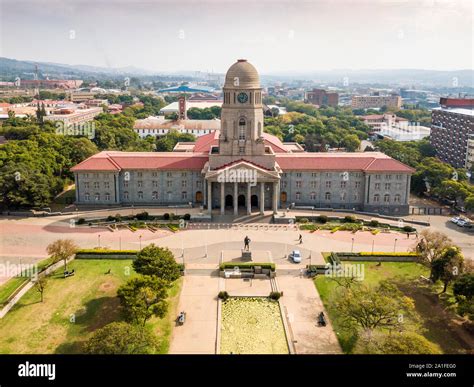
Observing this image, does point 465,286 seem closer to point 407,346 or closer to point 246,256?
point 407,346

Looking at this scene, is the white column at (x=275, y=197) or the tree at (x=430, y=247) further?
the white column at (x=275, y=197)

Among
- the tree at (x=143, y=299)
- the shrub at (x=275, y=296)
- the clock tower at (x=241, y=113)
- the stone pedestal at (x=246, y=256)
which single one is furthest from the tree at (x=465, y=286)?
the clock tower at (x=241, y=113)

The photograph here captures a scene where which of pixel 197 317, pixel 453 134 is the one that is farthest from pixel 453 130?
pixel 197 317

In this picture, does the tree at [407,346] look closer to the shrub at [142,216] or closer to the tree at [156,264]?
the tree at [156,264]
